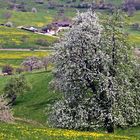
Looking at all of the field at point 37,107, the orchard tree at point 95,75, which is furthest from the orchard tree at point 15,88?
the orchard tree at point 95,75

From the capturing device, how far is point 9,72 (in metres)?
177

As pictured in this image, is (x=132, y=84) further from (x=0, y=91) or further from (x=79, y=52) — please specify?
(x=0, y=91)

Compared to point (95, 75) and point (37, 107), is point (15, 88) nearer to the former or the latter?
point (37, 107)

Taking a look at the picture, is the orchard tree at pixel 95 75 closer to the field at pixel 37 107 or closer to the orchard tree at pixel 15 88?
the field at pixel 37 107

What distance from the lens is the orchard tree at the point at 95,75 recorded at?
2023 inches

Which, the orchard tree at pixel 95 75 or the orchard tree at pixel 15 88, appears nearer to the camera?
the orchard tree at pixel 95 75

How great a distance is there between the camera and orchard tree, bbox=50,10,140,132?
51.4 meters

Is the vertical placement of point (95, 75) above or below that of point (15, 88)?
above

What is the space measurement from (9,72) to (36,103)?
73.2 m

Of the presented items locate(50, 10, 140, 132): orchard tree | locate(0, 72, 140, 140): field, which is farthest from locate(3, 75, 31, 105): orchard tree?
locate(50, 10, 140, 132): orchard tree

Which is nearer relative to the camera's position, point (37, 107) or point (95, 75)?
point (95, 75)

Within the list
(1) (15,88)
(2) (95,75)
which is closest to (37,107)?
(1) (15,88)

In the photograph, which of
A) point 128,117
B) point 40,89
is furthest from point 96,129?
point 40,89

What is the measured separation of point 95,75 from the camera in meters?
51.3
